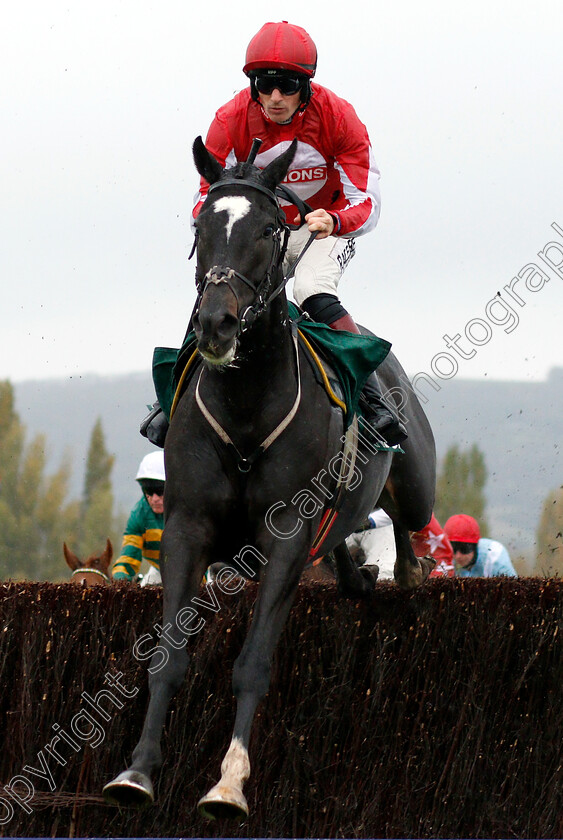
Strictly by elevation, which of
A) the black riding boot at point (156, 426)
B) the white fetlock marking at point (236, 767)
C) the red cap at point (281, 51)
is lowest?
the white fetlock marking at point (236, 767)

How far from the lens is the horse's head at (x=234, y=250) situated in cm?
424

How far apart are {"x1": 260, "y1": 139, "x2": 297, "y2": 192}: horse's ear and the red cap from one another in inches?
28.8

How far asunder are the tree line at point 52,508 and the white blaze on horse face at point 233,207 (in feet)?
139

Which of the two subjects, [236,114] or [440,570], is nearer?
[236,114]

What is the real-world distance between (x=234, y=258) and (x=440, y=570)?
5.15 metres

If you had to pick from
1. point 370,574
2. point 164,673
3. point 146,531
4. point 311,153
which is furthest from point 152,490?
point 164,673

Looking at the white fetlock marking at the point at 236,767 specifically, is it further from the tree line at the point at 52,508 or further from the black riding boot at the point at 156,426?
the tree line at the point at 52,508

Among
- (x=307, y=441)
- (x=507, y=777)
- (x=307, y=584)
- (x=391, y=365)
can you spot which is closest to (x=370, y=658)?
(x=307, y=584)

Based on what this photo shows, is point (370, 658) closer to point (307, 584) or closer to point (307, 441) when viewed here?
point (307, 584)

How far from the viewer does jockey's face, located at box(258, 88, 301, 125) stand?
5500mm

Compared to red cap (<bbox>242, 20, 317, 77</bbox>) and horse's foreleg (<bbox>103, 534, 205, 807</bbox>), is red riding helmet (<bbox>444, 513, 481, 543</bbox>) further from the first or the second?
horse's foreleg (<bbox>103, 534, 205, 807</bbox>)

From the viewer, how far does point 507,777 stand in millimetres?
6812

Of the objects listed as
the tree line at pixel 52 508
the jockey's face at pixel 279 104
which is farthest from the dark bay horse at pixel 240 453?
the tree line at pixel 52 508

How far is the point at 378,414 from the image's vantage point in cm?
607
